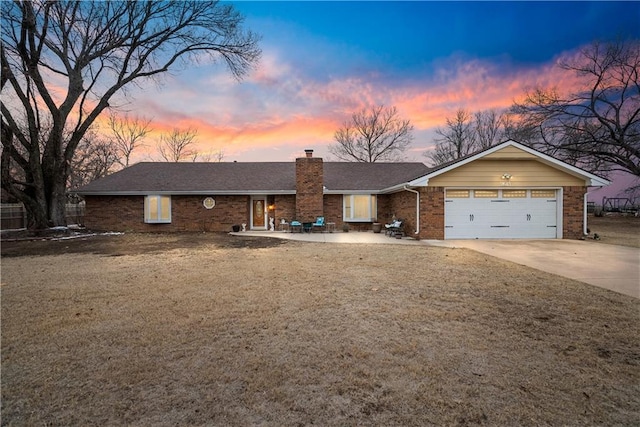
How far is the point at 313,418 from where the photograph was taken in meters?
2.26

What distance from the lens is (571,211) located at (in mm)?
13453

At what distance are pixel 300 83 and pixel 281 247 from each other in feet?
36.3

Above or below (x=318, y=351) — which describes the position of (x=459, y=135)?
above

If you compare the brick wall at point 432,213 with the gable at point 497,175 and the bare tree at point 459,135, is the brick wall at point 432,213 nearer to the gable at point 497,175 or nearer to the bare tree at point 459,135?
the gable at point 497,175

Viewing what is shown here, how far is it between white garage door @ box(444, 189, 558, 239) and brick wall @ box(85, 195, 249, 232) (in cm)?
1097

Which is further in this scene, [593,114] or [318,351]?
[593,114]

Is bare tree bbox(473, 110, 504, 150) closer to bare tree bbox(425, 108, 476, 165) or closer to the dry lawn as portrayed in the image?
bare tree bbox(425, 108, 476, 165)

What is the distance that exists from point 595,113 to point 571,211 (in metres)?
15.9

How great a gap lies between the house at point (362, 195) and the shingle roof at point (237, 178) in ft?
0.19

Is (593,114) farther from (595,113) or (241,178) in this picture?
(241,178)

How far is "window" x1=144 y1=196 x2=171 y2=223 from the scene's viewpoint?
17266 mm

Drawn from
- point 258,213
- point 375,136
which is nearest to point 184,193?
point 258,213

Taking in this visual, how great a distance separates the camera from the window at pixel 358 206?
57.8ft

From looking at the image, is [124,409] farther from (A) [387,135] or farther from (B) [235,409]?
(A) [387,135]
